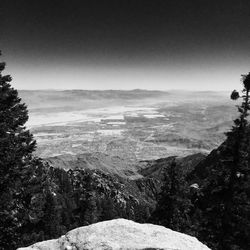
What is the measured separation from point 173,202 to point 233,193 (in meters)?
7.40

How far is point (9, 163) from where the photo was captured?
2009 cm

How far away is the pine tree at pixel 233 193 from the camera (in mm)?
21812

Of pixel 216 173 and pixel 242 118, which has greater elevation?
pixel 242 118

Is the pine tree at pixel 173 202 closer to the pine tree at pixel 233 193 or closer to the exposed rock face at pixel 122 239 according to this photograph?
the pine tree at pixel 233 193

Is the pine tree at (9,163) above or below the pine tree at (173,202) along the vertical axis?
above

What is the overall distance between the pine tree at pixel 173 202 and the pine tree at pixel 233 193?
5804 mm

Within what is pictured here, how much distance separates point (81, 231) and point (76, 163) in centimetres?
19029

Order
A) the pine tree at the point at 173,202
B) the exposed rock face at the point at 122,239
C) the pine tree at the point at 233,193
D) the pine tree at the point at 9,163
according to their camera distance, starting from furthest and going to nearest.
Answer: the pine tree at the point at 173,202 → the pine tree at the point at 233,193 → the pine tree at the point at 9,163 → the exposed rock face at the point at 122,239

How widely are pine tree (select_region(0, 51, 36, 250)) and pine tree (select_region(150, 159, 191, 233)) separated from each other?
41.0ft

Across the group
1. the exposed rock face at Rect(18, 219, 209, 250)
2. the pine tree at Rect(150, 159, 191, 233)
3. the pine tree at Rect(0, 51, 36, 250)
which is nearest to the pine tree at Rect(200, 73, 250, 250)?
the pine tree at Rect(150, 159, 191, 233)

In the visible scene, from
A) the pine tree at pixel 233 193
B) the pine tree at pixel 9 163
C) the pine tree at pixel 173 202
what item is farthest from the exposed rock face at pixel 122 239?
the pine tree at pixel 173 202

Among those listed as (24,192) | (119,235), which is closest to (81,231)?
(119,235)

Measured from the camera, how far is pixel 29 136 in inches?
1003

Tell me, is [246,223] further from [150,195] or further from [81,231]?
[150,195]
